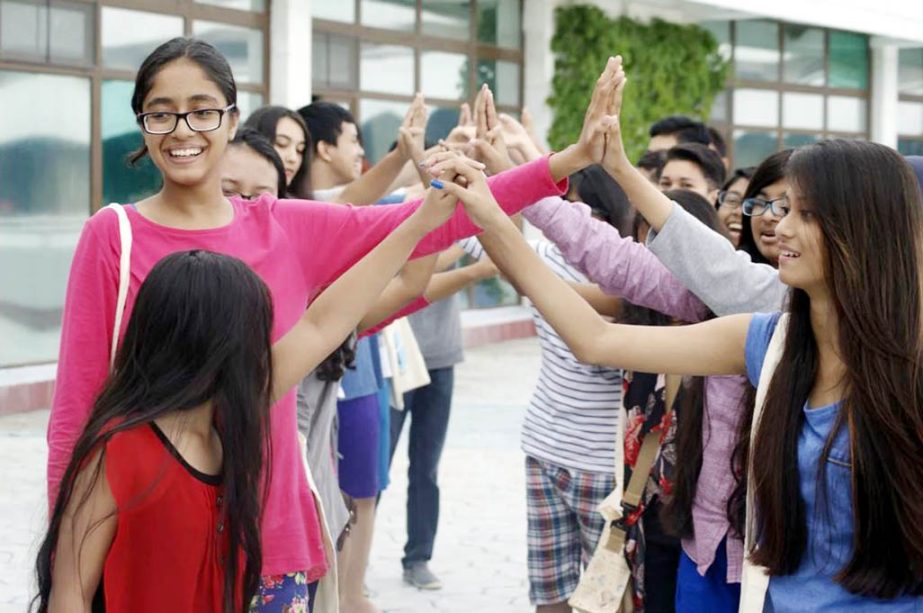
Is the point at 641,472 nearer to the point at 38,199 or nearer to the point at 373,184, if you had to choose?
the point at 373,184

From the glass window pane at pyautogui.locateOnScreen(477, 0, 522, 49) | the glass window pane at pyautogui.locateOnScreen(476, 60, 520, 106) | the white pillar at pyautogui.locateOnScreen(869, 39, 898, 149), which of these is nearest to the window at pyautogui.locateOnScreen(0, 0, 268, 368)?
the glass window pane at pyautogui.locateOnScreen(477, 0, 522, 49)

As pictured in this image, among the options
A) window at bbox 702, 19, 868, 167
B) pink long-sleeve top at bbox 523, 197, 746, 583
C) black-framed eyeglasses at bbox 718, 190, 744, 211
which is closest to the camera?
pink long-sleeve top at bbox 523, 197, 746, 583

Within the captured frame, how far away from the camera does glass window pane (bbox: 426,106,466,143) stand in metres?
15.5

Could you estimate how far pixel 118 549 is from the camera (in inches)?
96.7

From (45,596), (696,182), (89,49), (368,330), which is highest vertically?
(89,49)

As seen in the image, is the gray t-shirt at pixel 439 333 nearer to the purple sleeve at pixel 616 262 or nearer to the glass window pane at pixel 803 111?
the purple sleeve at pixel 616 262

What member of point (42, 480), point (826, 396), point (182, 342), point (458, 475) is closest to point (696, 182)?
point (826, 396)

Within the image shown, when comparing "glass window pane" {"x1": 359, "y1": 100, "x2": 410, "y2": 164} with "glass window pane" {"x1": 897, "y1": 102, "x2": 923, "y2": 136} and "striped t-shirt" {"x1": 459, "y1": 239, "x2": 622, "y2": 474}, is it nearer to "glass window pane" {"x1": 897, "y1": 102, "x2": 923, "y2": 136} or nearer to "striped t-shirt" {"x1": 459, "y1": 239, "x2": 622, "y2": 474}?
"striped t-shirt" {"x1": 459, "y1": 239, "x2": 622, "y2": 474}

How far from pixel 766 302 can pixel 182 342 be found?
1.39 m

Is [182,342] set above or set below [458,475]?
above

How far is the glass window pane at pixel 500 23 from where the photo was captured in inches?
635

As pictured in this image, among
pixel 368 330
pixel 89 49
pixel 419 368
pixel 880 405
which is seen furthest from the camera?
pixel 89 49

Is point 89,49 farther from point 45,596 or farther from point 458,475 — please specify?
point 45,596

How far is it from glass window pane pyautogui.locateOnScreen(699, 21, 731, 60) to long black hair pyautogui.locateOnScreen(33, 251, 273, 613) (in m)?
18.0
